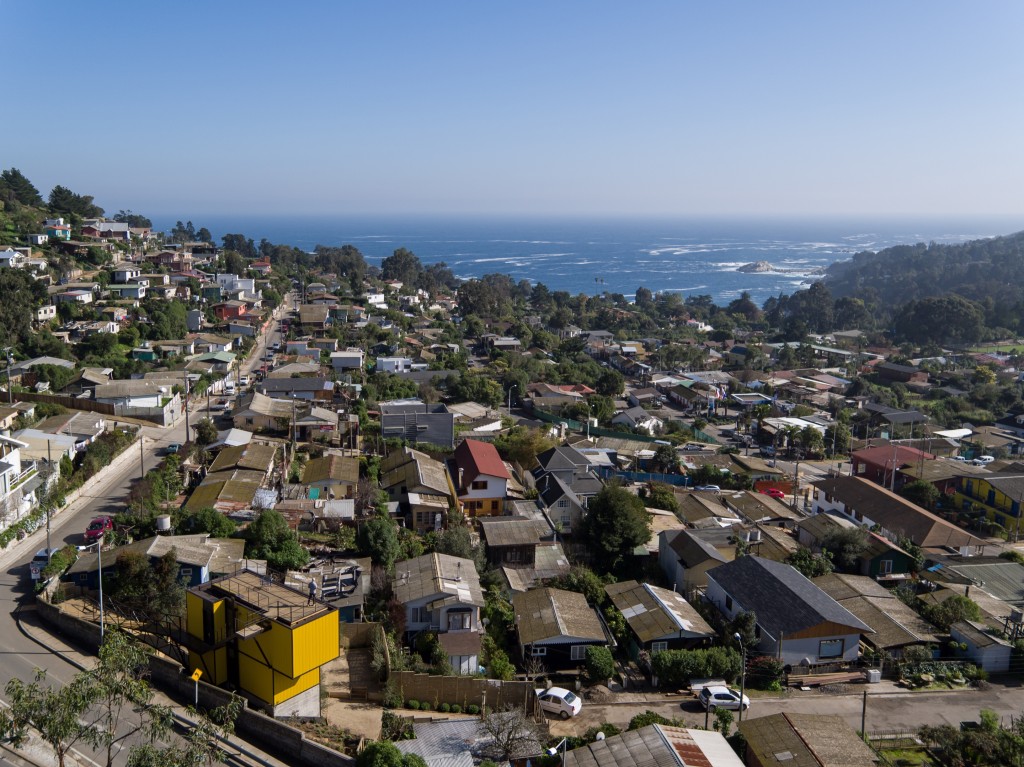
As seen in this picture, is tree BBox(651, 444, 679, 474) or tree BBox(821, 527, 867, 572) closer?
tree BBox(821, 527, 867, 572)

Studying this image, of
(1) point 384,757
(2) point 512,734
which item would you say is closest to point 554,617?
(2) point 512,734

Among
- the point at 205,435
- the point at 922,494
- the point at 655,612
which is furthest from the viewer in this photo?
the point at 922,494

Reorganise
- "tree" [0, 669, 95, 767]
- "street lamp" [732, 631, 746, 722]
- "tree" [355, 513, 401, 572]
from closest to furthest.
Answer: "tree" [0, 669, 95, 767], "street lamp" [732, 631, 746, 722], "tree" [355, 513, 401, 572]

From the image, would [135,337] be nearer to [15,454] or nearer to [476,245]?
[15,454]

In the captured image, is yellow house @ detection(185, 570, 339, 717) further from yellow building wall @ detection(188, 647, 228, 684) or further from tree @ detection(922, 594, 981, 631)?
tree @ detection(922, 594, 981, 631)

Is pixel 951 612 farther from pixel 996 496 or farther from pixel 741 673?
pixel 996 496

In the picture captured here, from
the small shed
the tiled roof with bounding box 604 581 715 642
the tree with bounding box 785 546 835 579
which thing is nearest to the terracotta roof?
the tiled roof with bounding box 604 581 715 642

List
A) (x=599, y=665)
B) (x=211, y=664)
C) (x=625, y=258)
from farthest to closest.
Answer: (x=625, y=258) → (x=599, y=665) → (x=211, y=664)
